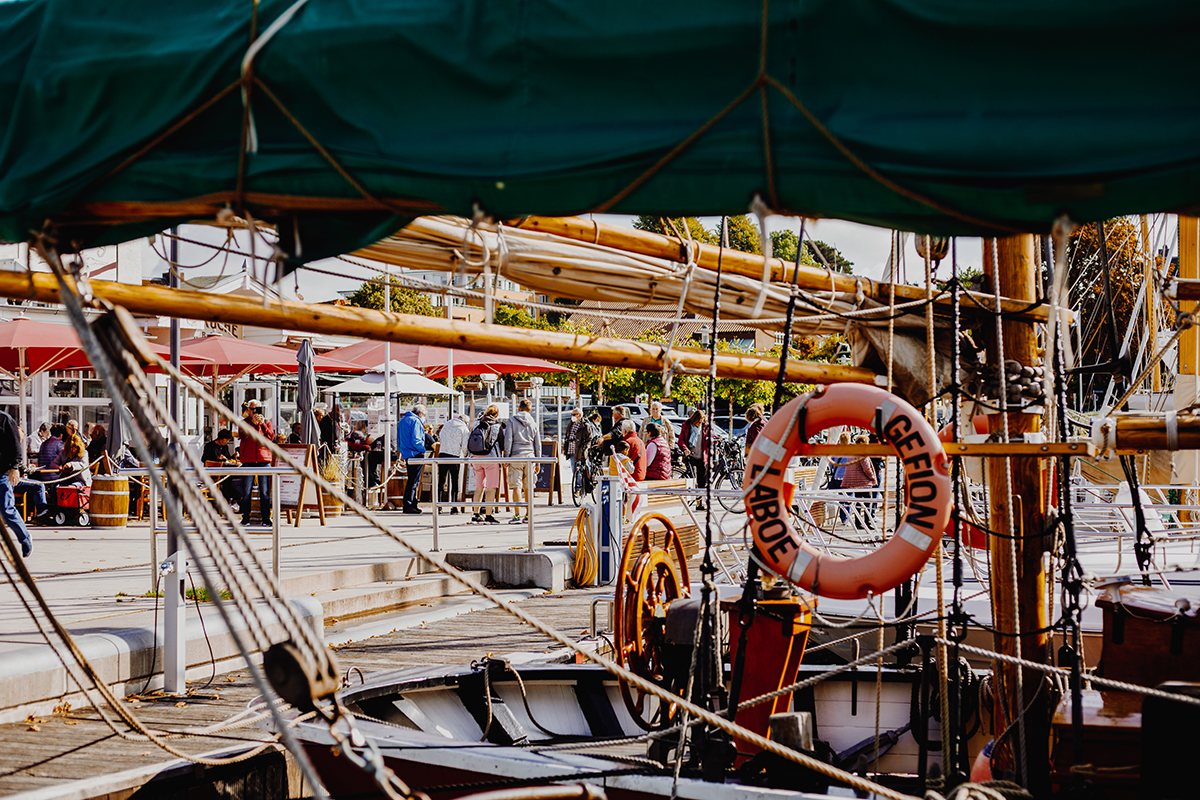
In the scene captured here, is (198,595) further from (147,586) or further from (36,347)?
(36,347)

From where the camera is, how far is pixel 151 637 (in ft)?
24.5

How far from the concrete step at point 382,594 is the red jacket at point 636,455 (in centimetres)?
421

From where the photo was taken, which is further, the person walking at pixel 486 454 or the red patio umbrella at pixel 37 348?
the person walking at pixel 486 454

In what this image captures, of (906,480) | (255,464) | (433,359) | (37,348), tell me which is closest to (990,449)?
(906,480)

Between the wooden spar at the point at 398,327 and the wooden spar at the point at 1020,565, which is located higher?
the wooden spar at the point at 398,327

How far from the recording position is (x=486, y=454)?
1817 centimetres

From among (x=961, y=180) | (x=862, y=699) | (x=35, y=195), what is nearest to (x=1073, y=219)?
(x=961, y=180)

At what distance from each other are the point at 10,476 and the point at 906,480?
10.2 meters

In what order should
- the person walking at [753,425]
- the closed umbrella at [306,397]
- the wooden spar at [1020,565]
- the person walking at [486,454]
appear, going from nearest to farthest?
1. the wooden spar at [1020,565]
2. the person walking at [753,425]
3. the closed umbrella at [306,397]
4. the person walking at [486,454]

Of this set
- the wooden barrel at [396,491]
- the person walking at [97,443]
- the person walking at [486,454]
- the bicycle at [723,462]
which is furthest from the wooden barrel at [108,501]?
the bicycle at [723,462]

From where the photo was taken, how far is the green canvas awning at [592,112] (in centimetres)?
279

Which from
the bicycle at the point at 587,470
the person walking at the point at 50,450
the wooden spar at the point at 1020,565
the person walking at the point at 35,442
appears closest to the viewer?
the wooden spar at the point at 1020,565

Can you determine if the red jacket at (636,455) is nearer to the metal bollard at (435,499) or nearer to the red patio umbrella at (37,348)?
the metal bollard at (435,499)

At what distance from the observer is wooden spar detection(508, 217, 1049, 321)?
5.31m
